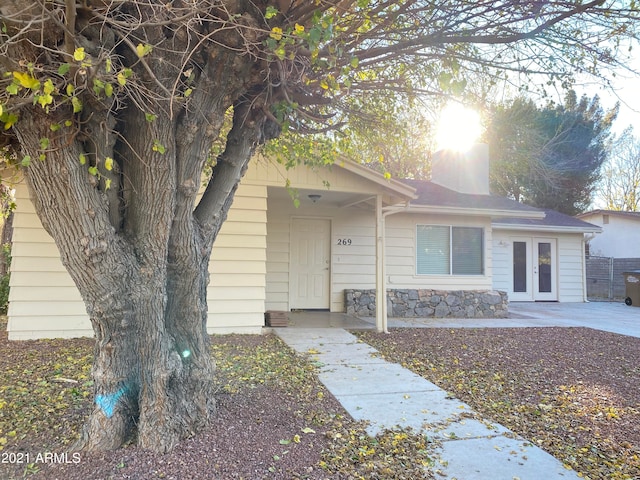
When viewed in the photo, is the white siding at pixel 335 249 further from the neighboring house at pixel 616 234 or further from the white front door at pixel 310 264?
the neighboring house at pixel 616 234

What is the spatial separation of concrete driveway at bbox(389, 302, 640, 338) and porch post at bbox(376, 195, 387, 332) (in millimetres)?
757

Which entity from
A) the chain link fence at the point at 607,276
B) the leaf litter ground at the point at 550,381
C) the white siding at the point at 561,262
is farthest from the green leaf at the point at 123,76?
the chain link fence at the point at 607,276

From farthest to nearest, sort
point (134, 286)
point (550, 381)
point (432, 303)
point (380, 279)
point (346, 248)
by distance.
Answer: point (432, 303) → point (346, 248) → point (380, 279) → point (550, 381) → point (134, 286)

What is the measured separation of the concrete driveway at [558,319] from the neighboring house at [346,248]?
3.02ft

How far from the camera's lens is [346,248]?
360 inches

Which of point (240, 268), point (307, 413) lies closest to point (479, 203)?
point (240, 268)

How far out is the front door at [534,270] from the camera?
1216 cm

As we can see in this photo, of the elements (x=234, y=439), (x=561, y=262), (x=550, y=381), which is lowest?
(x=550, y=381)

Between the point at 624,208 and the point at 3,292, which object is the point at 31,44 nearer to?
the point at 3,292

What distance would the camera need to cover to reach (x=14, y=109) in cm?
209

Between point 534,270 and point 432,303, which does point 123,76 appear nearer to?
point 432,303

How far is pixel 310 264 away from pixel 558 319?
19.2 feet

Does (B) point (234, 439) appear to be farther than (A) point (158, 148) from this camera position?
Yes

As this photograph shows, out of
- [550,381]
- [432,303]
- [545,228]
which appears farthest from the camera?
[545,228]
